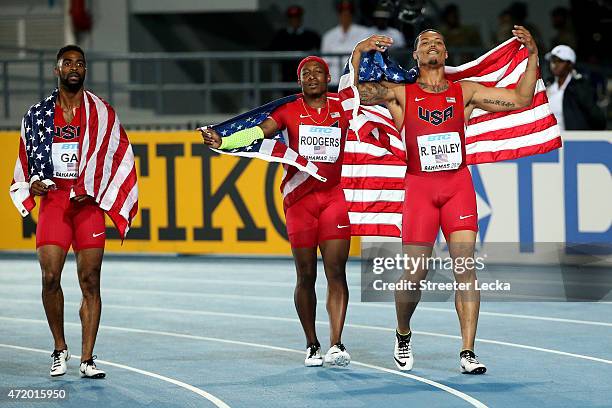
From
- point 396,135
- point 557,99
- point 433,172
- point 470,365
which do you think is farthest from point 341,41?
point 470,365

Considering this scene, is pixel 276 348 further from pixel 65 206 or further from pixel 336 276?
pixel 65 206

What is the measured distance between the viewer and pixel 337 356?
9328 millimetres

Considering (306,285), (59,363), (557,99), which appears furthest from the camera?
(557,99)

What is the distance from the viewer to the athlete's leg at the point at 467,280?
9.11 meters

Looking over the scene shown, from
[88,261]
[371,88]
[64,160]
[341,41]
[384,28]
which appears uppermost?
[384,28]

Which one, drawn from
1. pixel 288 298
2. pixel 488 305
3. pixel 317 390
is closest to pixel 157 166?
pixel 288 298

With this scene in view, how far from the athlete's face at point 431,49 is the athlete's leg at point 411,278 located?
50.9 inches

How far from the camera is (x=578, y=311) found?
1216cm

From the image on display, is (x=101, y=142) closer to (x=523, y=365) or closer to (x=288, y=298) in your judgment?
(x=523, y=365)

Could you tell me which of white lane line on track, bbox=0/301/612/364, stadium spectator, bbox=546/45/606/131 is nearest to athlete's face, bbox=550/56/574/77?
stadium spectator, bbox=546/45/606/131

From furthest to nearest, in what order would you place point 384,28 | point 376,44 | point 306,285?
point 384,28 → point 306,285 → point 376,44

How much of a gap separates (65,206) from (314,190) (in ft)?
5.90

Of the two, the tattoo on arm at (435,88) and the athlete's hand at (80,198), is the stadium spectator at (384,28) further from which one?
the athlete's hand at (80,198)

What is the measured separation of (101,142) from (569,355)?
375 centimetres
